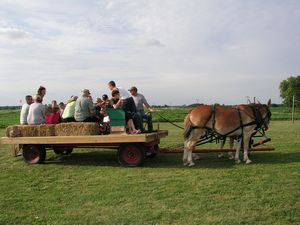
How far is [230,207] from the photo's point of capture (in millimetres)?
5891

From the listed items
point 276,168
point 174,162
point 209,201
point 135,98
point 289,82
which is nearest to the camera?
point 209,201

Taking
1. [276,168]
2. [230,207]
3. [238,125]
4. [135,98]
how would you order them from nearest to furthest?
[230,207] < [276,168] < [238,125] < [135,98]

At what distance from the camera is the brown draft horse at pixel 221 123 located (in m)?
9.59

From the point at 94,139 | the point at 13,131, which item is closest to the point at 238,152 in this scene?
the point at 94,139

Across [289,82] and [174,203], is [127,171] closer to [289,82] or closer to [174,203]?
[174,203]

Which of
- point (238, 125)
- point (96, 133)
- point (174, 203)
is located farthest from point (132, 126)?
point (174, 203)

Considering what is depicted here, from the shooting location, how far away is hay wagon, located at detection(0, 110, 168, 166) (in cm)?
940

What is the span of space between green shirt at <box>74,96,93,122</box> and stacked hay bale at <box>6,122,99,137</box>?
16.0 inches

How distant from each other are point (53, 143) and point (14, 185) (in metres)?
2.11

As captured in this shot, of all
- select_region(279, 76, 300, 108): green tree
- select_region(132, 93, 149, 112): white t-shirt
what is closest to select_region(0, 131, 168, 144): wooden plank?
select_region(132, 93, 149, 112): white t-shirt

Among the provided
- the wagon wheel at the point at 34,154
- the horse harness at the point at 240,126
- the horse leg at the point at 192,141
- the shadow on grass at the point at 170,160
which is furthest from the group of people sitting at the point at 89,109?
the horse harness at the point at 240,126

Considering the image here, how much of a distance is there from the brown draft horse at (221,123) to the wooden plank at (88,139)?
1.02 meters

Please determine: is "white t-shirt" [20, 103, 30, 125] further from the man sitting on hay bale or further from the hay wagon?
the man sitting on hay bale

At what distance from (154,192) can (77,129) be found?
3656 mm
